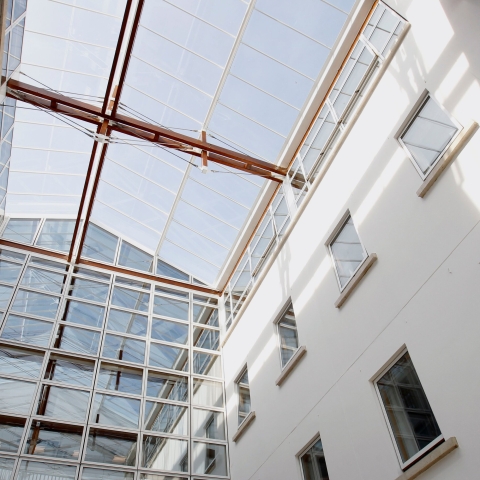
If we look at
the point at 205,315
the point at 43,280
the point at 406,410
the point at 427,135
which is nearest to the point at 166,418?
the point at 205,315

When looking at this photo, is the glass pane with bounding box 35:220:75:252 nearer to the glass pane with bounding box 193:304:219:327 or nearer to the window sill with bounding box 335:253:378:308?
the glass pane with bounding box 193:304:219:327

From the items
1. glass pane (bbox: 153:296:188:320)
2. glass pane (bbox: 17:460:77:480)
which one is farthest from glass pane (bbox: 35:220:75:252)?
glass pane (bbox: 17:460:77:480)

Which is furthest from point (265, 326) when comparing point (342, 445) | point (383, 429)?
point (383, 429)

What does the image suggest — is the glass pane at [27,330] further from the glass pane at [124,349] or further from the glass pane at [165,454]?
the glass pane at [165,454]

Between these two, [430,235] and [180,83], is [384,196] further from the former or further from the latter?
[180,83]

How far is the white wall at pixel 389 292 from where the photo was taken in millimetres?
7781

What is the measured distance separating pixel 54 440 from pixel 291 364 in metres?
6.62

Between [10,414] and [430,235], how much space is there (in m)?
11.3

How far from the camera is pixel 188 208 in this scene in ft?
66.9

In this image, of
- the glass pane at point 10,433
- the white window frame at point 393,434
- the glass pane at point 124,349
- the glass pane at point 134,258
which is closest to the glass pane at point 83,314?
the glass pane at point 124,349

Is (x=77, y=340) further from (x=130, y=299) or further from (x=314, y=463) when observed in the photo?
(x=314, y=463)

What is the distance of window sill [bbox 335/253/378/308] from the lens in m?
10.1

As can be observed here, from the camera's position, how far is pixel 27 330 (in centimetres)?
1578

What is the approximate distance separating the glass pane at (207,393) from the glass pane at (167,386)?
1.09 ft
